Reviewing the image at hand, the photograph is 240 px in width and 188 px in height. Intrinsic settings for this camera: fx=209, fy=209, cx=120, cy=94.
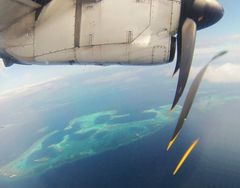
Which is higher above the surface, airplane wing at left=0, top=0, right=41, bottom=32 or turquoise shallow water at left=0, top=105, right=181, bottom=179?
airplane wing at left=0, top=0, right=41, bottom=32

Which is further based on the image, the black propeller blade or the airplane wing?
the airplane wing

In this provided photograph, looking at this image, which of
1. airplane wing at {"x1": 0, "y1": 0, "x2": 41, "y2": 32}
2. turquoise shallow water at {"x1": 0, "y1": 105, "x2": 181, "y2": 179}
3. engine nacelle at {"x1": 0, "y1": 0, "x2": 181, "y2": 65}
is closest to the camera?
engine nacelle at {"x1": 0, "y1": 0, "x2": 181, "y2": 65}

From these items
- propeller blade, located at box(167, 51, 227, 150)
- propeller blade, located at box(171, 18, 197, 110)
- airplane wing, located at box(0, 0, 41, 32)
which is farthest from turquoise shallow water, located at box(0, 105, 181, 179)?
propeller blade, located at box(167, 51, 227, 150)

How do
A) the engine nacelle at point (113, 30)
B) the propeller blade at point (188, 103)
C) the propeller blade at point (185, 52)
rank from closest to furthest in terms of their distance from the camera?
the propeller blade at point (188, 103) < the propeller blade at point (185, 52) < the engine nacelle at point (113, 30)

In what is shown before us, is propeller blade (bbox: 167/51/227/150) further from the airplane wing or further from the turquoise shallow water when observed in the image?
the turquoise shallow water

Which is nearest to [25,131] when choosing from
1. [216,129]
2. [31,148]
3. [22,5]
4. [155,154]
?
[31,148]

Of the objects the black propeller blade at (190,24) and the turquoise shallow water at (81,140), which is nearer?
the black propeller blade at (190,24)

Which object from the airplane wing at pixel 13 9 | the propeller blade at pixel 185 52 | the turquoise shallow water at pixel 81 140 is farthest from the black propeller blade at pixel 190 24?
the turquoise shallow water at pixel 81 140

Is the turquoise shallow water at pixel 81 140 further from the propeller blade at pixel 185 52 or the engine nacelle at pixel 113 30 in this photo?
the propeller blade at pixel 185 52

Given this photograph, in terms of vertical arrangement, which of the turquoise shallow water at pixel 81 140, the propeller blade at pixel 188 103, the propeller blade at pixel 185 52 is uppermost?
the propeller blade at pixel 185 52
